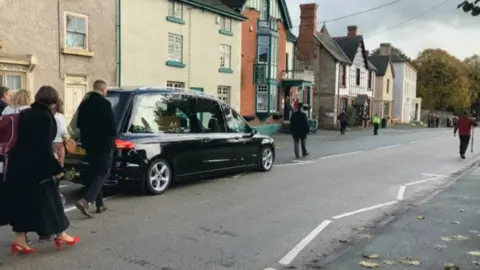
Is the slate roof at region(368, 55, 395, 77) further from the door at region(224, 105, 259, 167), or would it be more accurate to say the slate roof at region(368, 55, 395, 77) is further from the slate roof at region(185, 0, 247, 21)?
the door at region(224, 105, 259, 167)

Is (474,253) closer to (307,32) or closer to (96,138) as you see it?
(96,138)

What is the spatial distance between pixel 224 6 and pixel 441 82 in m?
56.6

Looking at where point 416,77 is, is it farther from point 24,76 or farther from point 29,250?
point 29,250

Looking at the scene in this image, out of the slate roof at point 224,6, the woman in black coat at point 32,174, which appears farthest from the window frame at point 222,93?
the woman in black coat at point 32,174

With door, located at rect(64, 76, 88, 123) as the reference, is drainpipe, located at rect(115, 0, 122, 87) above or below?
above

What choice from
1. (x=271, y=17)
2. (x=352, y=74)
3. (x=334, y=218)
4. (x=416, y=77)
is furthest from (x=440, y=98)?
(x=334, y=218)

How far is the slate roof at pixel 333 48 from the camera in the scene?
45438 mm

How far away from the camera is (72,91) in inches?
774

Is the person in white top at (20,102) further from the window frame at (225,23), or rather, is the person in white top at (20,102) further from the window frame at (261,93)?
the window frame at (261,93)

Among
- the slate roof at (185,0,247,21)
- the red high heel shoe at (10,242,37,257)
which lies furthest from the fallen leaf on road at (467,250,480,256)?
the slate roof at (185,0,247,21)

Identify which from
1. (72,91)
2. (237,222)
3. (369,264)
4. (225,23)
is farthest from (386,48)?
(369,264)

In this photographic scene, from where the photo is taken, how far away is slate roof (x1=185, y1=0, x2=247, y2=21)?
25795 millimetres

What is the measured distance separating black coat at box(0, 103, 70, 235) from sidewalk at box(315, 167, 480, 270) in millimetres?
3060

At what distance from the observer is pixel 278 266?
17.5 ft
